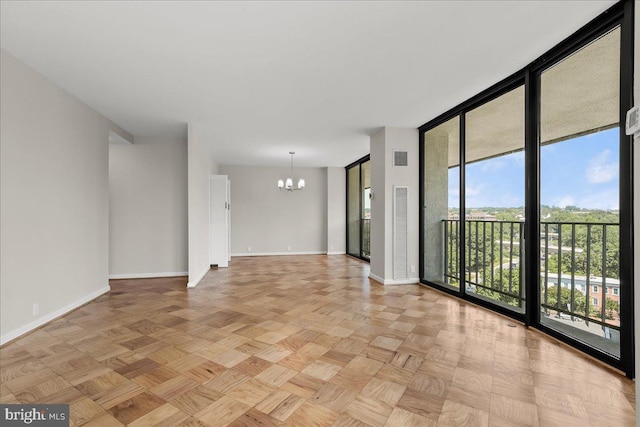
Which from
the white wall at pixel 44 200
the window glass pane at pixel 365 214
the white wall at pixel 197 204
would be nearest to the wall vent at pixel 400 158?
the window glass pane at pixel 365 214

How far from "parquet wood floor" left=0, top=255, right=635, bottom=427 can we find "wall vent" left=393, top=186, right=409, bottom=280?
1.25 m

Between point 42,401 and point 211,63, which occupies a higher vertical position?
point 211,63

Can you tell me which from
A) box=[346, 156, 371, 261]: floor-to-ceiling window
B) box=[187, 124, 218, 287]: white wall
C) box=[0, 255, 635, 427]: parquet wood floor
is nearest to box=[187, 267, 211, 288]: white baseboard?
box=[187, 124, 218, 287]: white wall

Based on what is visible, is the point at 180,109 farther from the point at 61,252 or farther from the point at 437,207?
the point at 437,207

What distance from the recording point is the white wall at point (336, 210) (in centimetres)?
887

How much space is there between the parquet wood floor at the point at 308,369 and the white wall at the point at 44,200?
37 centimetres

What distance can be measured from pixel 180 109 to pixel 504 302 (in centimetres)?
496

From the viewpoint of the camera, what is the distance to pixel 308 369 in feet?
7.25

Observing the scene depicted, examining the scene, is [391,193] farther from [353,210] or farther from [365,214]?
[353,210]

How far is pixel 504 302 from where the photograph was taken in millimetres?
3613

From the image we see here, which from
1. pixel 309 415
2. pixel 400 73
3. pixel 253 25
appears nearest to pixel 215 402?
pixel 309 415

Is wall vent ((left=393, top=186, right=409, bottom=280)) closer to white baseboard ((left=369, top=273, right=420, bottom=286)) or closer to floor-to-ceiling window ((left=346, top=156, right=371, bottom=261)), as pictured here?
white baseboard ((left=369, top=273, right=420, bottom=286))

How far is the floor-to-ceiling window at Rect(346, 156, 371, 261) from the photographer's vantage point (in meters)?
7.66

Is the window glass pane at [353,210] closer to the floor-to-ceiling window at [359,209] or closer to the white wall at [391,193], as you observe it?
the floor-to-ceiling window at [359,209]
